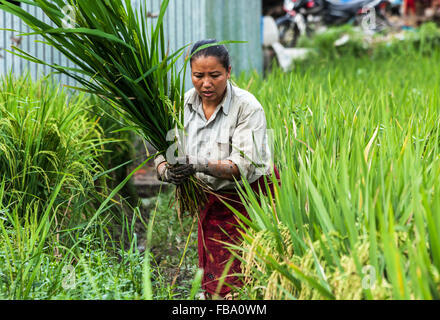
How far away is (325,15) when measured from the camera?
15.4 metres

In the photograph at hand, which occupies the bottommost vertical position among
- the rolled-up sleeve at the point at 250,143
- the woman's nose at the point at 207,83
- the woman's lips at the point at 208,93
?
the rolled-up sleeve at the point at 250,143

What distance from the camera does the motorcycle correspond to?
1418cm

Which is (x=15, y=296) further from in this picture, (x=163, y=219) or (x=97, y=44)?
(x=163, y=219)

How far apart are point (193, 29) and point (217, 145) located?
3.80m

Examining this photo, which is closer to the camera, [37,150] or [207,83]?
[207,83]

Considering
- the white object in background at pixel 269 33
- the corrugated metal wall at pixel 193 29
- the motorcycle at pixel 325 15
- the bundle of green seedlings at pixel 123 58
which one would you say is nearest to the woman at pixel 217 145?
the bundle of green seedlings at pixel 123 58

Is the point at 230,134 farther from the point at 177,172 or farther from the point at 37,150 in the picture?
the point at 37,150

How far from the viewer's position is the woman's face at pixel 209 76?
2361 millimetres

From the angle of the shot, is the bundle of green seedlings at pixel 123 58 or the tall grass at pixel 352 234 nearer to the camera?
the tall grass at pixel 352 234

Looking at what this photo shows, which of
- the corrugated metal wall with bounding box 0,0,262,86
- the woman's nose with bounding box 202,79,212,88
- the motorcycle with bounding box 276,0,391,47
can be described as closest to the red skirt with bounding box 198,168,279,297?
the woman's nose with bounding box 202,79,212,88

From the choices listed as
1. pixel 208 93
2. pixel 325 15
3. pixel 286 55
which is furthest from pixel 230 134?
pixel 325 15

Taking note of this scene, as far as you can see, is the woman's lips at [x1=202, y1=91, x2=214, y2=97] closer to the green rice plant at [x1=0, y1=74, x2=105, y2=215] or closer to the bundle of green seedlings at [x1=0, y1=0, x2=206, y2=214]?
the bundle of green seedlings at [x1=0, y1=0, x2=206, y2=214]

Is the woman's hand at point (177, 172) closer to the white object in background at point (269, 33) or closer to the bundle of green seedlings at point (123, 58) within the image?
the bundle of green seedlings at point (123, 58)
